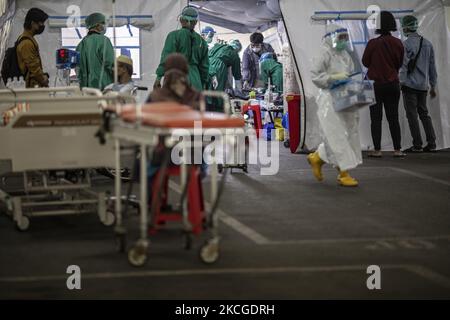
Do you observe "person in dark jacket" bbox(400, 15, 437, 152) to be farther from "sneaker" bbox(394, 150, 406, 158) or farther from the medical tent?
"sneaker" bbox(394, 150, 406, 158)

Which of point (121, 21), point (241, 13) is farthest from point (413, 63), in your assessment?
point (241, 13)

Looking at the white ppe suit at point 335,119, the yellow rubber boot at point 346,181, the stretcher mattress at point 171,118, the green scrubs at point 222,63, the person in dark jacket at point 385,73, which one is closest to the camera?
the stretcher mattress at point 171,118

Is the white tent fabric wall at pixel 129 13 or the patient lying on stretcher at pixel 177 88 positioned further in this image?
the white tent fabric wall at pixel 129 13

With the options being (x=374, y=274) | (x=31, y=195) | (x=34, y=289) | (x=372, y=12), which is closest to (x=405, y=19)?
(x=372, y=12)

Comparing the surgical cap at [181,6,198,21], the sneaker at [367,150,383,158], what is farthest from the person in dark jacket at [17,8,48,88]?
the sneaker at [367,150,383,158]

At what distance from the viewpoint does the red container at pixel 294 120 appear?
14758 millimetres

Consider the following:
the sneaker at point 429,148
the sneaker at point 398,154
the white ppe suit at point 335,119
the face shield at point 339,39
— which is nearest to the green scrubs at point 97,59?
the white ppe suit at point 335,119

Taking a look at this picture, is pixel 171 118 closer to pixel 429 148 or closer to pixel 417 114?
pixel 417 114

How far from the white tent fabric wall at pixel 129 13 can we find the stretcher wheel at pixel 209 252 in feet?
27.3

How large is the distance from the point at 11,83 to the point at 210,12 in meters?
11.0

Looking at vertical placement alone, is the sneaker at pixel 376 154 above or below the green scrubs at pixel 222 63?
below

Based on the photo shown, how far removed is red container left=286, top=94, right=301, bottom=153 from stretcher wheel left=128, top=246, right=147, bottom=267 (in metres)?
8.37

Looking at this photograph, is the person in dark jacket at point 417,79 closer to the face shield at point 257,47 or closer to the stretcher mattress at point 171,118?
the face shield at point 257,47

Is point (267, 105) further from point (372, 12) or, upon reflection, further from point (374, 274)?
point (374, 274)
